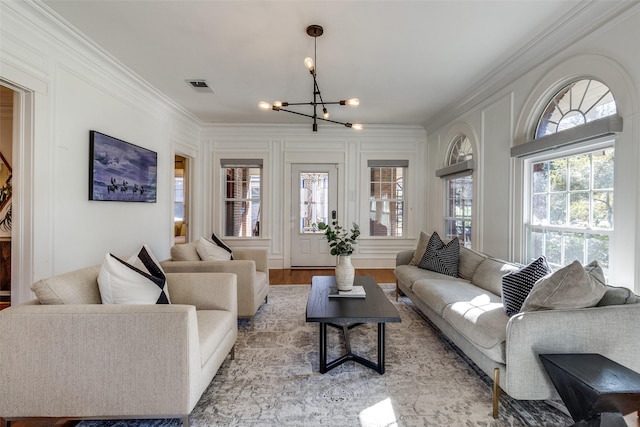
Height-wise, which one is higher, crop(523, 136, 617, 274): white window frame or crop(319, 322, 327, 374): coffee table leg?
crop(523, 136, 617, 274): white window frame

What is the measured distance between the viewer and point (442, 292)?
263 centimetres

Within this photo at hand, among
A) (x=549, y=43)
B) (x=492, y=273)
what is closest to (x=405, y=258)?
(x=492, y=273)

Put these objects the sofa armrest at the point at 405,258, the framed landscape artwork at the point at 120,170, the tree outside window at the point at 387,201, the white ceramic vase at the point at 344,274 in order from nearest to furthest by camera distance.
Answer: the white ceramic vase at the point at 344,274 → the framed landscape artwork at the point at 120,170 → the sofa armrest at the point at 405,258 → the tree outside window at the point at 387,201

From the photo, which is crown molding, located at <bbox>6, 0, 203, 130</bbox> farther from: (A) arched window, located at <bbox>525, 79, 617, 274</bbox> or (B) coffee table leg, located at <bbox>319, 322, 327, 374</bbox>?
(A) arched window, located at <bbox>525, 79, 617, 274</bbox>

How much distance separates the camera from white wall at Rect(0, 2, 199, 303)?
2.27 metres

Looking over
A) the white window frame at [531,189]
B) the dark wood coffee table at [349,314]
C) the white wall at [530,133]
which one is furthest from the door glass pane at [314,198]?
the white window frame at [531,189]

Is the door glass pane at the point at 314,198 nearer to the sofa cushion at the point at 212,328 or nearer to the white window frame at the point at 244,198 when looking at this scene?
the white window frame at the point at 244,198

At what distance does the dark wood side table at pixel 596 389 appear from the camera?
124cm

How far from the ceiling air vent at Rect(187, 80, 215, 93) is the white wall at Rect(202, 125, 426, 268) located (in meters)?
1.63

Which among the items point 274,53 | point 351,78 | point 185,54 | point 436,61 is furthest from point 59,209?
point 436,61

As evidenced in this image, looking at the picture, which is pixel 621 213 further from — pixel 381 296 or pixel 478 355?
pixel 381 296

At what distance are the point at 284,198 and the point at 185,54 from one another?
3087 mm

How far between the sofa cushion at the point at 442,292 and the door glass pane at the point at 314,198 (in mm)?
2925

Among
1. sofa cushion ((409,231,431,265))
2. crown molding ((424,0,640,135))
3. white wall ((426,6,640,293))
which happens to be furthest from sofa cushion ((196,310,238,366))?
crown molding ((424,0,640,135))
